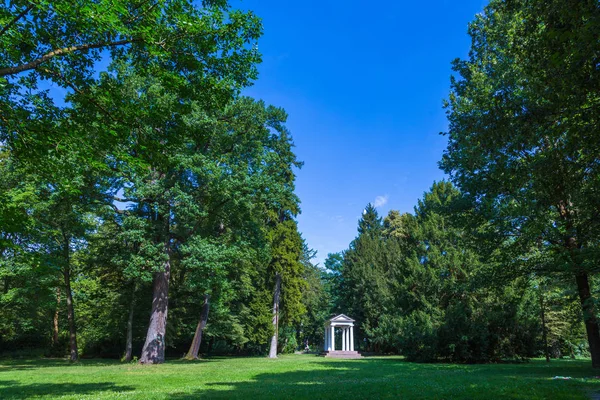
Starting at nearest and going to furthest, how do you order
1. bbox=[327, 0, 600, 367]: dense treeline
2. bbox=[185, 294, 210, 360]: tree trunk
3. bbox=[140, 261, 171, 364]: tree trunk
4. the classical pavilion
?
bbox=[327, 0, 600, 367]: dense treeline, bbox=[140, 261, 171, 364]: tree trunk, bbox=[185, 294, 210, 360]: tree trunk, the classical pavilion

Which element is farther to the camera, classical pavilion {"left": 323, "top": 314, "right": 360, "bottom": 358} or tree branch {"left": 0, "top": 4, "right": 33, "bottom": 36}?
classical pavilion {"left": 323, "top": 314, "right": 360, "bottom": 358}

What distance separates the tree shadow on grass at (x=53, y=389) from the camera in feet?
28.6

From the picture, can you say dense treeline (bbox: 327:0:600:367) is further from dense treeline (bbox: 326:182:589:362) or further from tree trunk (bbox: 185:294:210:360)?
tree trunk (bbox: 185:294:210:360)

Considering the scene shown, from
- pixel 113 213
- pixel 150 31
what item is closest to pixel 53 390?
pixel 150 31

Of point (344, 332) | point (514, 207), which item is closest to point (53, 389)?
point (514, 207)

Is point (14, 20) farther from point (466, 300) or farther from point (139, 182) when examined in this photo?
point (466, 300)

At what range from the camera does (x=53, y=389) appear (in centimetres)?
964

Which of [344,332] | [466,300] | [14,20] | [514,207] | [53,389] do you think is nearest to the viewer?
[14,20]

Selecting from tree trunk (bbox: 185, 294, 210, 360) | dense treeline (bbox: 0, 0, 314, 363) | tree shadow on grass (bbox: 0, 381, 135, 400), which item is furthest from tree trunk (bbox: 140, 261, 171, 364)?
tree trunk (bbox: 185, 294, 210, 360)

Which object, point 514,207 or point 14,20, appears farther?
point 514,207

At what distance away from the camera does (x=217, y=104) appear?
8.02m

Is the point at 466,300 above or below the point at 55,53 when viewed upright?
below

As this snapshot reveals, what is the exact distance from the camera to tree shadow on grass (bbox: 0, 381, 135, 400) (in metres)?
8.71

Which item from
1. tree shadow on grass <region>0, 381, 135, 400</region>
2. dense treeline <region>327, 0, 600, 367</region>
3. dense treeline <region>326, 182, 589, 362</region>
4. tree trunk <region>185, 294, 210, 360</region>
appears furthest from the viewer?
tree trunk <region>185, 294, 210, 360</region>
